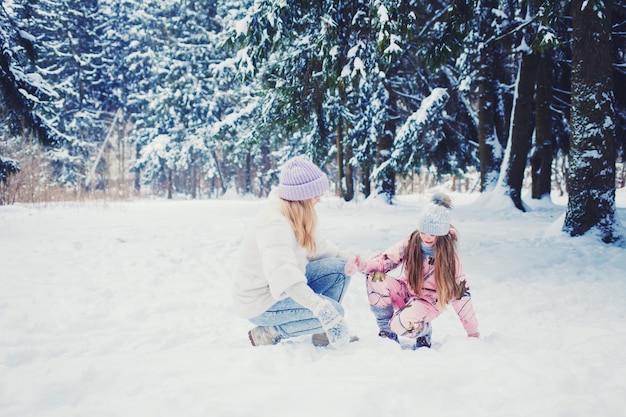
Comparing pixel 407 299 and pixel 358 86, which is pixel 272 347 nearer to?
pixel 407 299

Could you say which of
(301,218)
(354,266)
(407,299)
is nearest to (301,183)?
(301,218)

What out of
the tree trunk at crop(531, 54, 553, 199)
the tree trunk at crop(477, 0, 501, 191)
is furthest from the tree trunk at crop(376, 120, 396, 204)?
the tree trunk at crop(531, 54, 553, 199)

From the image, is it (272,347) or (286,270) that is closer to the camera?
(286,270)

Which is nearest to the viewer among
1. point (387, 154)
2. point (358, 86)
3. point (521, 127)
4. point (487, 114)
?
point (358, 86)

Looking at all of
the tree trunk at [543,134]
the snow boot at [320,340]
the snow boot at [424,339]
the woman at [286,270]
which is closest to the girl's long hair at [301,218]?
the woman at [286,270]

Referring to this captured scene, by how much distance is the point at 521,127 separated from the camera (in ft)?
35.7

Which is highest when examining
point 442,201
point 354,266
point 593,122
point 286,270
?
point 593,122

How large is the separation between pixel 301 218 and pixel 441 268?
1093 millimetres

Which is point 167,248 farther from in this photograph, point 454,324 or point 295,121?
point 454,324

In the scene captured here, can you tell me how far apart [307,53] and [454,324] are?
237 inches

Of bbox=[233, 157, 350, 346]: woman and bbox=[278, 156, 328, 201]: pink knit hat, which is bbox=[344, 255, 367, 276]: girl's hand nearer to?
bbox=[233, 157, 350, 346]: woman

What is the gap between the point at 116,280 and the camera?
5.14 m

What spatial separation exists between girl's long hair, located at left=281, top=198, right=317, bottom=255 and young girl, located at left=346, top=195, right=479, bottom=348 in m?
0.50

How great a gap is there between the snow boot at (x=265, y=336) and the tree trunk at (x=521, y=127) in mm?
10127
